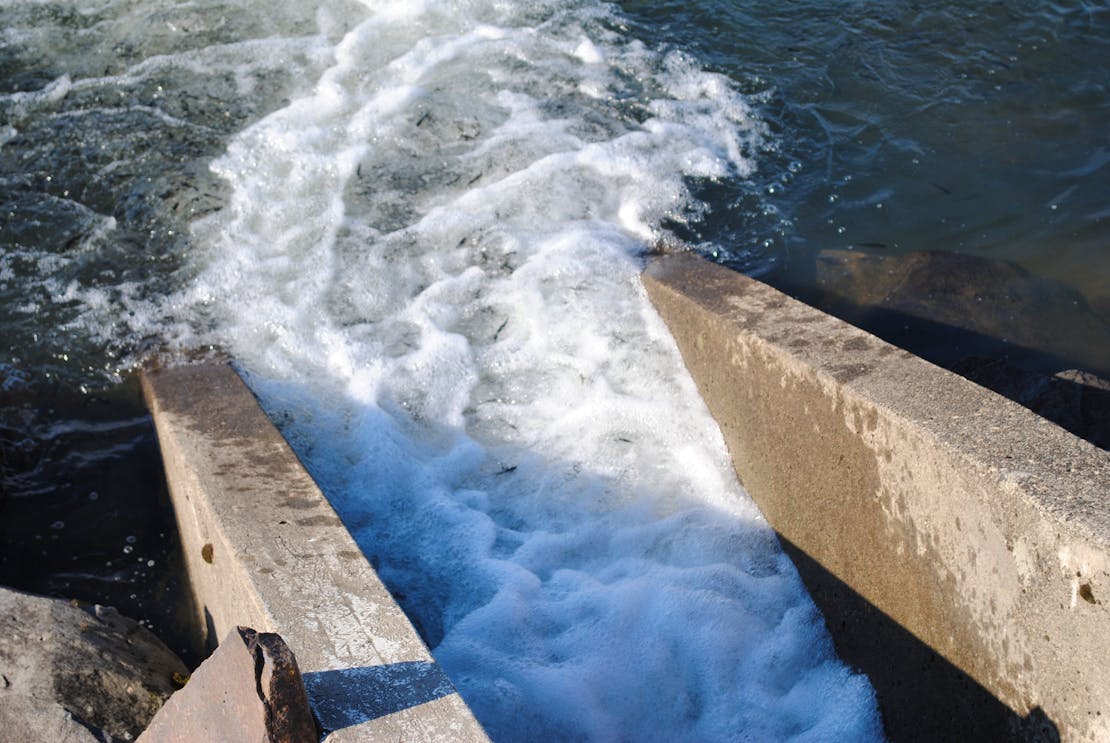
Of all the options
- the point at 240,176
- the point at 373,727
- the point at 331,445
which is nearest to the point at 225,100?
the point at 240,176

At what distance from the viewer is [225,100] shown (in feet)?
23.2

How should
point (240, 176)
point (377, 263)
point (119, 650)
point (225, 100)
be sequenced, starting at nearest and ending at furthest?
point (119, 650) < point (377, 263) < point (240, 176) < point (225, 100)

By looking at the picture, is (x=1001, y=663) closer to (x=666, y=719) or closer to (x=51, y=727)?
(x=666, y=719)

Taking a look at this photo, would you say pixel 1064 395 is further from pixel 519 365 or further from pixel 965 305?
pixel 519 365

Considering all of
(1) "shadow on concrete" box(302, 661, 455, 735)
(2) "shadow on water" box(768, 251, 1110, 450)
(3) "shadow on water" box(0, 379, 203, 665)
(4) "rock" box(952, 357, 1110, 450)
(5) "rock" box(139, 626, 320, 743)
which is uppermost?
(5) "rock" box(139, 626, 320, 743)

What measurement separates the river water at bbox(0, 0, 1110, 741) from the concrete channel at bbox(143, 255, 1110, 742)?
1.03ft

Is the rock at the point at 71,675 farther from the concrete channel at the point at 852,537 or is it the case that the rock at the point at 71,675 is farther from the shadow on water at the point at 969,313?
the shadow on water at the point at 969,313

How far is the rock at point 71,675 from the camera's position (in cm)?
295

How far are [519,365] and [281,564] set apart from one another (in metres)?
2.10

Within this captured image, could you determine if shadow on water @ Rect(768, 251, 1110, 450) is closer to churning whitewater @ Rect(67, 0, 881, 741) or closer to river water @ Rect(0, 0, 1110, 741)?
river water @ Rect(0, 0, 1110, 741)

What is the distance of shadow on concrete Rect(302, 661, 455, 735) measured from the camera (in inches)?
98.1

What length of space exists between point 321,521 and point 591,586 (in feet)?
3.70

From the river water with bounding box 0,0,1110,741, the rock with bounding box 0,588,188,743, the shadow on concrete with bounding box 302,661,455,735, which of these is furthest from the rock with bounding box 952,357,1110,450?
the rock with bounding box 0,588,188,743

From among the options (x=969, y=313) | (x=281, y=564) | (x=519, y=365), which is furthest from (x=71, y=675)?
(x=969, y=313)
